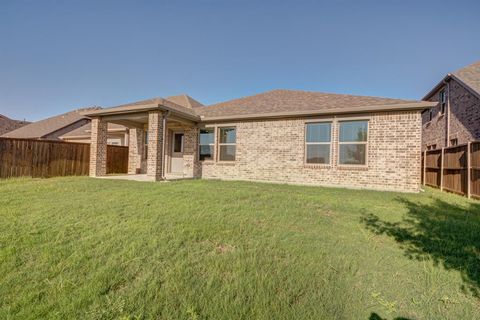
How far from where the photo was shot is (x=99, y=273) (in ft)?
9.07

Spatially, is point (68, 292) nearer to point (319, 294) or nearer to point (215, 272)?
point (215, 272)

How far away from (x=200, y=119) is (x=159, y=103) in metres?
2.74

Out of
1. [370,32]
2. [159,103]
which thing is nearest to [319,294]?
[159,103]

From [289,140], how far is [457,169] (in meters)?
6.34

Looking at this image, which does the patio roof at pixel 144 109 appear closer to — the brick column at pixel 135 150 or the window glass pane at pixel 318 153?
the brick column at pixel 135 150

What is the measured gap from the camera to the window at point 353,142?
9.10 m

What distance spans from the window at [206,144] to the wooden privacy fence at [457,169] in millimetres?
10123

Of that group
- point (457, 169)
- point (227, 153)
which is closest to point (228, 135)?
point (227, 153)

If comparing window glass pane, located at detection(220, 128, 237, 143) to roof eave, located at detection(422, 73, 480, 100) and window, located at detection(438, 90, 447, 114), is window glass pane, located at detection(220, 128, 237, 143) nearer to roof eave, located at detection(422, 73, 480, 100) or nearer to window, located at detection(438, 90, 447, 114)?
roof eave, located at detection(422, 73, 480, 100)

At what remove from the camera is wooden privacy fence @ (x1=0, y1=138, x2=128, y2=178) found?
9711mm

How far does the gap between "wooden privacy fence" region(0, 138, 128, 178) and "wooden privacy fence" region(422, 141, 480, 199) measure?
16.3 meters

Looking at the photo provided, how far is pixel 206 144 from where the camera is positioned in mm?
12141

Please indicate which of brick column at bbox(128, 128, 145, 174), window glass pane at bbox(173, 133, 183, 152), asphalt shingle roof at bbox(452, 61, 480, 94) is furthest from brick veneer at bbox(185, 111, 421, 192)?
asphalt shingle roof at bbox(452, 61, 480, 94)

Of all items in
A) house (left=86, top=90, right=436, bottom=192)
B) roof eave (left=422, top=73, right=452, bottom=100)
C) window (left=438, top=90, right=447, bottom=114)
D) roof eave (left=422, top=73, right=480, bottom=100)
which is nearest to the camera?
house (left=86, top=90, right=436, bottom=192)
